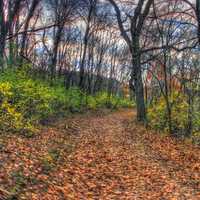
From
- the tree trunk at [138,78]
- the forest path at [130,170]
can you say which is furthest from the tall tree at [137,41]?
the forest path at [130,170]

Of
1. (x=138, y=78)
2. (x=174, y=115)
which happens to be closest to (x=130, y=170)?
(x=174, y=115)

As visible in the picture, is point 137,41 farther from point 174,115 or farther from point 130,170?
point 130,170

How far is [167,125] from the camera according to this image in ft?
74.9

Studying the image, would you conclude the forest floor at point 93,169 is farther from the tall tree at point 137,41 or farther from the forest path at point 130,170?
the tall tree at point 137,41

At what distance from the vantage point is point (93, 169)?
10719mm

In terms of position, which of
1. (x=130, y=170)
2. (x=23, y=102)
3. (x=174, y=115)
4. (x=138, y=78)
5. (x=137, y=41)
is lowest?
(x=130, y=170)

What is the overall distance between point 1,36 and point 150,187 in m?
12.2

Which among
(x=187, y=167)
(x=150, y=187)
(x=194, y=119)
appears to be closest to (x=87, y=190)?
(x=150, y=187)

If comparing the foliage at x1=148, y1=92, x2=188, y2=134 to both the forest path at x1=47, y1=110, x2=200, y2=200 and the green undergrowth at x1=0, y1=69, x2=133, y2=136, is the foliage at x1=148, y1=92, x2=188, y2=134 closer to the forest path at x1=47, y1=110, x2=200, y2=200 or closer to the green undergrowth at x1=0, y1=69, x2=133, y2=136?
the forest path at x1=47, y1=110, x2=200, y2=200

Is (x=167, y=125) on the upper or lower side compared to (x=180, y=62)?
lower

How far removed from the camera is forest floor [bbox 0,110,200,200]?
8109 millimetres

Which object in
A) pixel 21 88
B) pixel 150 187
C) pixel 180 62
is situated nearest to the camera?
pixel 150 187

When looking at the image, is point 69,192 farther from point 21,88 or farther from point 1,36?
point 1,36

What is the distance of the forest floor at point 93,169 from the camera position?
811 centimetres
